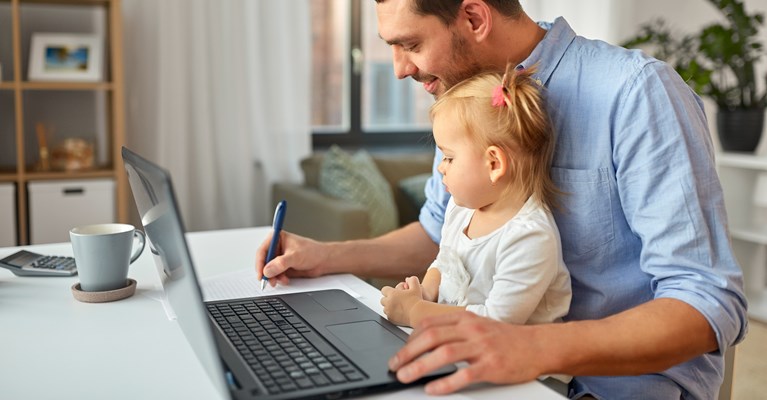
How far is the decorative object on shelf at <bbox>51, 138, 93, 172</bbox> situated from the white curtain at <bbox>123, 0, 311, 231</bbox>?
27cm

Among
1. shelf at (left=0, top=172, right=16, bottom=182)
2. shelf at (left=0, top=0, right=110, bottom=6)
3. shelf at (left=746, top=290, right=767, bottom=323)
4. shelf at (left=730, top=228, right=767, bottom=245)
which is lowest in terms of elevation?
shelf at (left=746, top=290, right=767, bottom=323)

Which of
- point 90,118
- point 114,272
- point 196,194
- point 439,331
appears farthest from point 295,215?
point 439,331

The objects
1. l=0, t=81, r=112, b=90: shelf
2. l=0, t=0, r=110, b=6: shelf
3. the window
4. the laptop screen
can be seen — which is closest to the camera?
the laptop screen

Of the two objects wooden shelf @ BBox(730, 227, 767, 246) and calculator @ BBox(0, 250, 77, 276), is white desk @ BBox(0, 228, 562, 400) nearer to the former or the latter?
calculator @ BBox(0, 250, 77, 276)

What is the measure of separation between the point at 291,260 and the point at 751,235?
9.45ft

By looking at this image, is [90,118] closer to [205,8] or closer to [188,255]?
[205,8]

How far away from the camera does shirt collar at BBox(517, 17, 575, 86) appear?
4.38ft

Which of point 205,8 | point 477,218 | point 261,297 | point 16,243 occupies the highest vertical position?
point 205,8

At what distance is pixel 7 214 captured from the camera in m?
3.20

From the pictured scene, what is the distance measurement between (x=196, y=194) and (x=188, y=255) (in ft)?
10.2

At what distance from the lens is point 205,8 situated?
12.0ft

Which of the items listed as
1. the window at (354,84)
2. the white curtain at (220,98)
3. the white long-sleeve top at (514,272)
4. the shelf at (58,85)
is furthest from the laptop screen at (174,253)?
the window at (354,84)

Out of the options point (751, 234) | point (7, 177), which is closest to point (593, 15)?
point (751, 234)

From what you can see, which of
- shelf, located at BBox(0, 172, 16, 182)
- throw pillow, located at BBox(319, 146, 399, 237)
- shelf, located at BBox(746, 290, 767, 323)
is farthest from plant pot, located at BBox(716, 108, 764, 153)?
shelf, located at BBox(0, 172, 16, 182)
